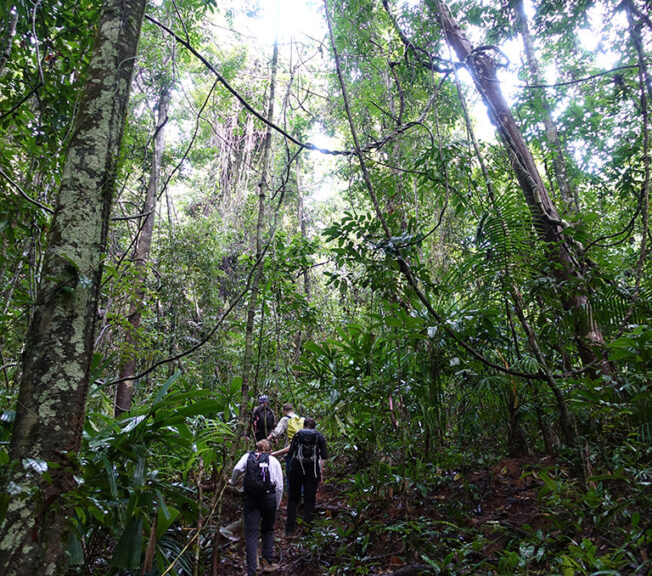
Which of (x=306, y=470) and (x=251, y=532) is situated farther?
(x=306, y=470)

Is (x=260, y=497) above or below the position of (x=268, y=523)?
above

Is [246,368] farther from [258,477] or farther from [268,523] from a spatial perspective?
[268,523]

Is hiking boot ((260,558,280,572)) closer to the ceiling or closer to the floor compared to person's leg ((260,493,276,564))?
closer to the floor

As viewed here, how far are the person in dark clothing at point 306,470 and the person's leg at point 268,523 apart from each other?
29.6 inches

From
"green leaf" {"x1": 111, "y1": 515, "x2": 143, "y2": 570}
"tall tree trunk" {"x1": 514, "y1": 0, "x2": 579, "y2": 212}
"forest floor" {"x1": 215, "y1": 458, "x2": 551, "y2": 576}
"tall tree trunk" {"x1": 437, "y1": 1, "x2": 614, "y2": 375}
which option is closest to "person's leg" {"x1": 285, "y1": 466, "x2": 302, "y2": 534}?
"forest floor" {"x1": 215, "y1": 458, "x2": 551, "y2": 576}

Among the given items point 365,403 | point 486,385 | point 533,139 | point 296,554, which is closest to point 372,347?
point 365,403

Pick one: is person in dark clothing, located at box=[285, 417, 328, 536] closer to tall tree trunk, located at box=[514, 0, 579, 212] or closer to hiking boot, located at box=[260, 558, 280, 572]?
hiking boot, located at box=[260, 558, 280, 572]

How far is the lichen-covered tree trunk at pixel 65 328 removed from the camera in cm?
140

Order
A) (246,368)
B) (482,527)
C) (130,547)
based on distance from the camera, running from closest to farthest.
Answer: (130,547)
(246,368)
(482,527)

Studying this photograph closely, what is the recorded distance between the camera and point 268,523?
457 cm

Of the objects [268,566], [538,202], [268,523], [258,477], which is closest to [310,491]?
[268,523]

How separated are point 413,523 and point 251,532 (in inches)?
73.4

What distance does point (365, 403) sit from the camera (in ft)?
14.7

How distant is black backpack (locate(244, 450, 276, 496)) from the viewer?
4.39 m
